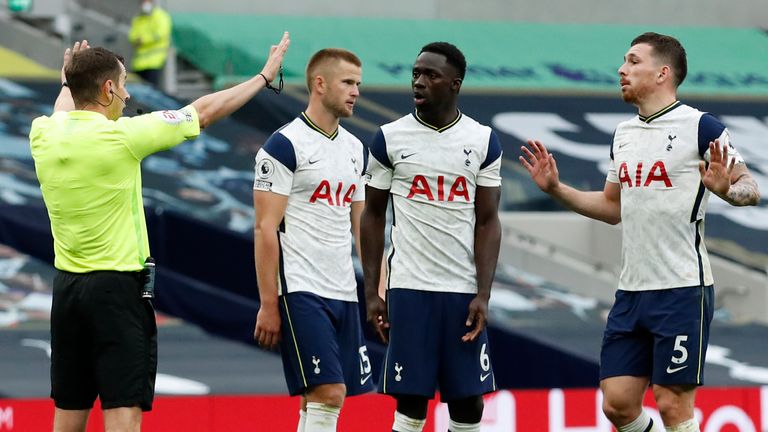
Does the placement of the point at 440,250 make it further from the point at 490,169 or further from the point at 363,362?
the point at 363,362

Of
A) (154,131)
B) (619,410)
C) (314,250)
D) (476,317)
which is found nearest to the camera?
(154,131)

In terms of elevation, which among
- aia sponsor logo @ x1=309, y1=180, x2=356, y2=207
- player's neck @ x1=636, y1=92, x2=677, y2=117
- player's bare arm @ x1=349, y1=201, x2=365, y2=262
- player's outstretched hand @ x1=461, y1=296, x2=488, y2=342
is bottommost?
player's outstretched hand @ x1=461, y1=296, x2=488, y2=342

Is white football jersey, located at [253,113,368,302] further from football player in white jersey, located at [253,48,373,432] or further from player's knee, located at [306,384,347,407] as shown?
player's knee, located at [306,384,347,407]

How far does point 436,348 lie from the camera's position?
696cm

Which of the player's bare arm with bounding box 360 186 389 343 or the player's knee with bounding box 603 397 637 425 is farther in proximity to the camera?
the player's bare arm with bounding box 360 186 389 343

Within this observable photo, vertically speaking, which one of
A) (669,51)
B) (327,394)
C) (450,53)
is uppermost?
(669,51)

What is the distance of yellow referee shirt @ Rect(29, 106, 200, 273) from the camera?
617 cm

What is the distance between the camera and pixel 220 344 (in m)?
11.0

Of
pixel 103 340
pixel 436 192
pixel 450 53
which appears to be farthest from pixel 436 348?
pixel 103 340

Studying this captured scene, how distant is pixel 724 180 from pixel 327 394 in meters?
1.98

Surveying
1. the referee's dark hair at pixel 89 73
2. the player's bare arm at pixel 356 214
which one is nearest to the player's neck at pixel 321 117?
the player's bare arm at pixel 356 214

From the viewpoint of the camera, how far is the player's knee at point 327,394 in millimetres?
6938

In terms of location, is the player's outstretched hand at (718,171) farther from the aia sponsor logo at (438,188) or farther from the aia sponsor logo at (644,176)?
the aia sponsor logo at (438,188)

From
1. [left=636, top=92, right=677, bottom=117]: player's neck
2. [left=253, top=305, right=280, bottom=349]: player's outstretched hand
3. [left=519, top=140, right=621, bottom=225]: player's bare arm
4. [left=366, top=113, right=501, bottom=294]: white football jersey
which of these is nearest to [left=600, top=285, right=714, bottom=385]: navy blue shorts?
[left=519, top=140, right=621, bottom=225]: player's bare arm
